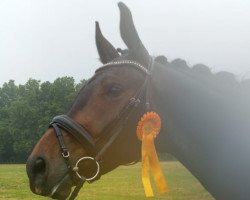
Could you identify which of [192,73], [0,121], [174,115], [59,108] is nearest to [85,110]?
[174,115]

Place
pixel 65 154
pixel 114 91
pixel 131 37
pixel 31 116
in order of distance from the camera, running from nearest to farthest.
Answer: pixel 65 154
pixel 114 91
pixel 131 37
pixel 31 116

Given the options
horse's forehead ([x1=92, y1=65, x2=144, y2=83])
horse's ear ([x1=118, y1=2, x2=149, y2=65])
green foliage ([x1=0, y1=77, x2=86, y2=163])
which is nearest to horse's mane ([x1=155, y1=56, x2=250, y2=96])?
horse's ear ([x1=118, y1=2, x2=149, y2=65])

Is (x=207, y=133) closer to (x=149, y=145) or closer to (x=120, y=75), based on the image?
(x=149, y=145)

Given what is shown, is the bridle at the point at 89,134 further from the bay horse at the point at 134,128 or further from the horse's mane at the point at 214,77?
the horse's mane at the point at 214,77

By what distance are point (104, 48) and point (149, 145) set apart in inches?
40.4

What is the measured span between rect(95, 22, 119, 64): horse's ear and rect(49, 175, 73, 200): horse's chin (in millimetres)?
1168

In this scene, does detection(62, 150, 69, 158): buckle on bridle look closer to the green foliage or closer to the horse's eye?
the horse's eye

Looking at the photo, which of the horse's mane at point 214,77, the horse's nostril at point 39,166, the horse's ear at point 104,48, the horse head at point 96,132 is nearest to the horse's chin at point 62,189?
the horse head at point 96,132

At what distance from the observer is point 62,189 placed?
3463 millimetres

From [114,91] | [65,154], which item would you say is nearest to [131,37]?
[114,91]

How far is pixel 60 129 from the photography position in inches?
140

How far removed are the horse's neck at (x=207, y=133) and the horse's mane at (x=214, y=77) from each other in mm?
100

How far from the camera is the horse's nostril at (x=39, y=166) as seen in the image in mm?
3418

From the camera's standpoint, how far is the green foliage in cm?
8844
